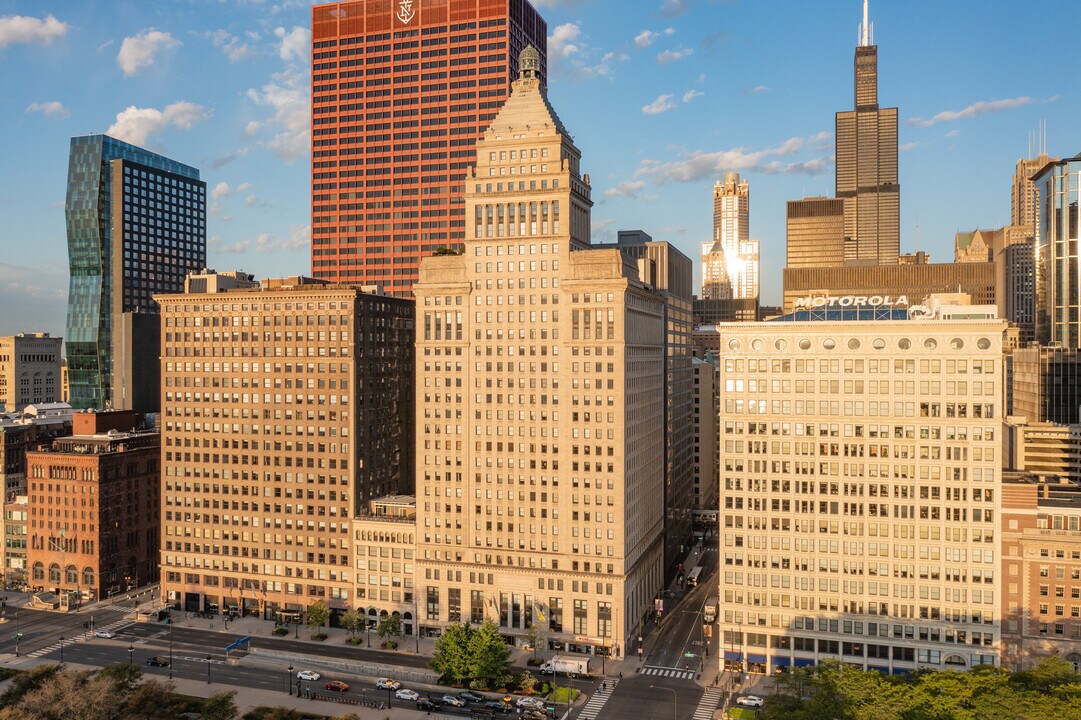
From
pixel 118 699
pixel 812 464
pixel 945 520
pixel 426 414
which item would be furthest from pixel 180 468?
pixel 945 520

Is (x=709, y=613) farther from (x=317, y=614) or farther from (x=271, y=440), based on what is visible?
(x=271, y=440)

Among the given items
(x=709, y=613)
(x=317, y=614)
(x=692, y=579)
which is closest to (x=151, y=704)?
(x=317, y=614)

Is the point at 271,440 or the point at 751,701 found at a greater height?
the point at 271,440

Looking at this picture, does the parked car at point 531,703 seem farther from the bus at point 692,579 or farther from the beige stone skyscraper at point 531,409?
the bus at point 692,579

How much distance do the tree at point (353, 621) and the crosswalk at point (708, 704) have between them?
64.0 metres

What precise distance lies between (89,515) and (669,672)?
417 feet

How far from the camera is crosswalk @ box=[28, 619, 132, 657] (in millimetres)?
149250

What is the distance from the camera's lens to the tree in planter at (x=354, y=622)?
6053 inches

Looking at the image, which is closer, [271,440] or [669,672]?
[669,672]

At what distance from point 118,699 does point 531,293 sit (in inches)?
3482

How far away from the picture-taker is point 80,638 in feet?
515

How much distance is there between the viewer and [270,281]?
178250mm

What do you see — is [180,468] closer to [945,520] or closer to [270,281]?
[270,281]

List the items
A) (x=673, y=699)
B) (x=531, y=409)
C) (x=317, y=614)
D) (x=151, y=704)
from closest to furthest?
(x=151, y=704) → (x=673, y=699) → (x=531, y=409) → (x=317, y=614)
